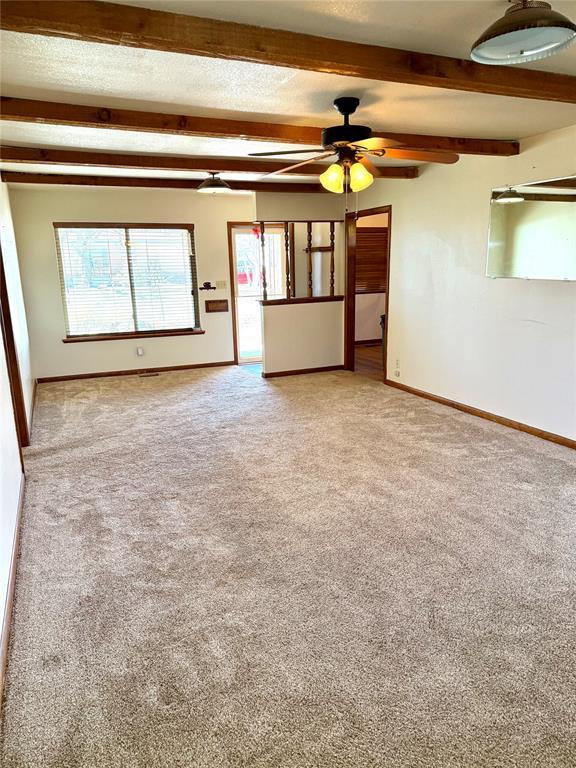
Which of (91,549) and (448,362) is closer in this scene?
(91,549)

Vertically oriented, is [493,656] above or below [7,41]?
below

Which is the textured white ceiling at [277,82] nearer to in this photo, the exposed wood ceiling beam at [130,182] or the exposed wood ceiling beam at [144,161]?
the exposed wood ceiling beam at [144,161]

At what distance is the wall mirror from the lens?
11.8 ft

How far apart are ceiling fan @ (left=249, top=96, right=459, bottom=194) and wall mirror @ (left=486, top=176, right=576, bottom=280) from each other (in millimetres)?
905

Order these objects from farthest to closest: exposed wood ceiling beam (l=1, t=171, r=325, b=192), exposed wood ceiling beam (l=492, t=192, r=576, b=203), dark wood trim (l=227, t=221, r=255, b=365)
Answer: dark wood trim (l=227, t=221, r=255, b=365), exposed wood ceiling beam (l=1, t=171, r=325, b=192), exposed wood ceiling beam (l=492, t=192, r=576, b=203)

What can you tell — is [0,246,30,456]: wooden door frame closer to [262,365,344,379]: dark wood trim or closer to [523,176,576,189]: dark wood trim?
[262,365,344,379]: dark wood trim

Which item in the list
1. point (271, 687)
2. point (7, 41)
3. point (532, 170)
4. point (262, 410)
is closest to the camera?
point (271, 687)

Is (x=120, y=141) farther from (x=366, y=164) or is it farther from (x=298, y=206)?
(x=298, y=206)

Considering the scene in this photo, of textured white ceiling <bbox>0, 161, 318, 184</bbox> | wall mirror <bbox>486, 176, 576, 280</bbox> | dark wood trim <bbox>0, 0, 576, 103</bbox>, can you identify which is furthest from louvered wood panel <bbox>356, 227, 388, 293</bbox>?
dark wood trim <bbox>0, 0, 576, 103</bbox>

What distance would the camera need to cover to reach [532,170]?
12.9ft

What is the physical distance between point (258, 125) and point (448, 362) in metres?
3.02

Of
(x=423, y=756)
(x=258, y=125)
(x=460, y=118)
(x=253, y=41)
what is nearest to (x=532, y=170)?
(x=460, y=118)

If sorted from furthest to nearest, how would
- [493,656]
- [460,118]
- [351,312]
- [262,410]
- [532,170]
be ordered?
[351,312]
[262,410]
[532,170]
[460,118]
[493,656]

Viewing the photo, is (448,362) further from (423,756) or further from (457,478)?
(423,756)
